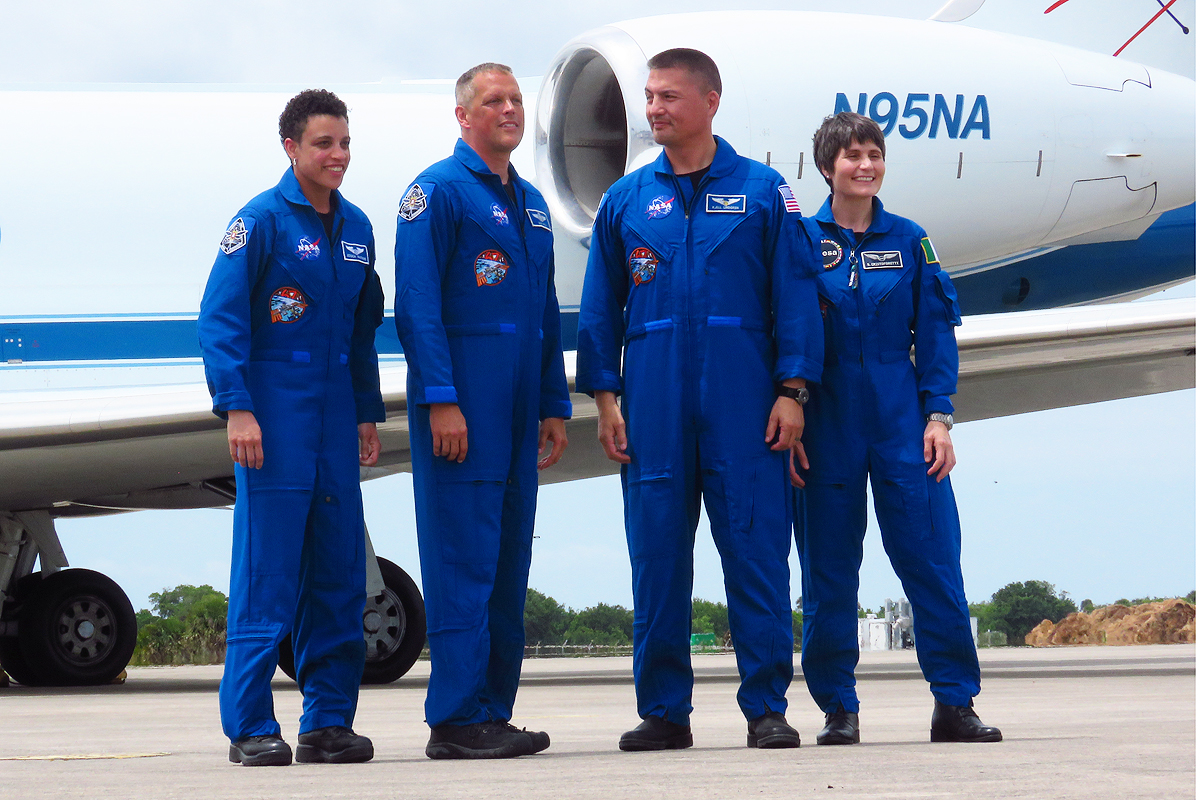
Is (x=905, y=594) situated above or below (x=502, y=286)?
below

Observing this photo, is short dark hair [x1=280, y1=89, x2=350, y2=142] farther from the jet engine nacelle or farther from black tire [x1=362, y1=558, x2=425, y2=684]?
black tire [x1=362, y1=558, x2=425, y2=684]

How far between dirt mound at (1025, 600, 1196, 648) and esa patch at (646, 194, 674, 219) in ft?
99.4

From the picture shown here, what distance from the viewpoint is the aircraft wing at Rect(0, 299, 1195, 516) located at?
25.9 ft

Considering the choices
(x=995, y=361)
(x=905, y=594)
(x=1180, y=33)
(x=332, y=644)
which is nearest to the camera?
(x=332, y=644)

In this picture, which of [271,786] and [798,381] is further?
[798,381]

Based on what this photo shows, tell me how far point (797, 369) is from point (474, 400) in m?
0.94

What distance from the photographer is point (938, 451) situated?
4297 mm

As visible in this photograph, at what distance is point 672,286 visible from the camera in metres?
4.07

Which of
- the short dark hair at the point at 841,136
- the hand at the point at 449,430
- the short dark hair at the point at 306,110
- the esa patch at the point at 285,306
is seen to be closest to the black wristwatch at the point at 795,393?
the short dark hair at the point at 841,136

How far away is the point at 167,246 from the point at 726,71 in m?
3.71

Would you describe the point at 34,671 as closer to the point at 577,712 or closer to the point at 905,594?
the point at 577,712

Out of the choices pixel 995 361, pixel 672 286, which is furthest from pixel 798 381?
pixel 995 361

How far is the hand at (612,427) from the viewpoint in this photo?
411 cm

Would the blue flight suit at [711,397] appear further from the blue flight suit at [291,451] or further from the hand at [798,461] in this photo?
the blue flight suit at [291,451]
